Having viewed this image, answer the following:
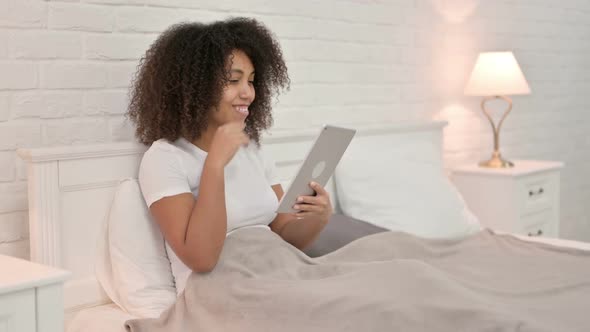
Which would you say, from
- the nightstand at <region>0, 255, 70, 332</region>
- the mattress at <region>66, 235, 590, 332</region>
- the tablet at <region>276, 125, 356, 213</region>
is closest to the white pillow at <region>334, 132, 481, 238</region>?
the tablet at <region>276, 125, 356, 213</region>

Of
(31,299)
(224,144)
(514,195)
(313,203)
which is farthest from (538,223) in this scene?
(31,299)

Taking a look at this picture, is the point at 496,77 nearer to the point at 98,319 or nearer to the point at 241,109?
the point at 241,109

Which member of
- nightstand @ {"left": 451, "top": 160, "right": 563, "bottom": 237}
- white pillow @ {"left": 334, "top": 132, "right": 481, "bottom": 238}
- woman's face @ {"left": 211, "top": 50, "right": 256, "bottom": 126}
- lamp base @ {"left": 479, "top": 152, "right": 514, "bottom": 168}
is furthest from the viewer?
lamp base @ {"left": 479, "top": 152, "right": 514, "bottom": 168}

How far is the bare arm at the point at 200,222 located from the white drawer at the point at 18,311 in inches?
15.6

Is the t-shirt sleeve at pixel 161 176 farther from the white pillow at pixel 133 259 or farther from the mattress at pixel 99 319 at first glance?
the mattress at pixel 99 319

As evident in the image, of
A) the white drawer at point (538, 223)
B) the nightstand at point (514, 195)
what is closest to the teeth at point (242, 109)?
the nightstand at point (514, 195)

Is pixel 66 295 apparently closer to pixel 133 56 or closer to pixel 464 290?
pixel 133 56

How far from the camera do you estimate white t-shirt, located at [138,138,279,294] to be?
6.38 feet

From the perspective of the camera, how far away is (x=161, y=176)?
6.38 ft

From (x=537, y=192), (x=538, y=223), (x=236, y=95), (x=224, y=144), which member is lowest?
(x=538, y=223)

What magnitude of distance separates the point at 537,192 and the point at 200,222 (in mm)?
2096

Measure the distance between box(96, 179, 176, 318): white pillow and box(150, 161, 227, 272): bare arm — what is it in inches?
6.7

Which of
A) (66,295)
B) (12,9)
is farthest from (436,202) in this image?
(12,9)

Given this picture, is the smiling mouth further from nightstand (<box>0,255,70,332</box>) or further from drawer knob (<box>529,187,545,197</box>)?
drawer knob (<box>529,187,545,197</box>)
